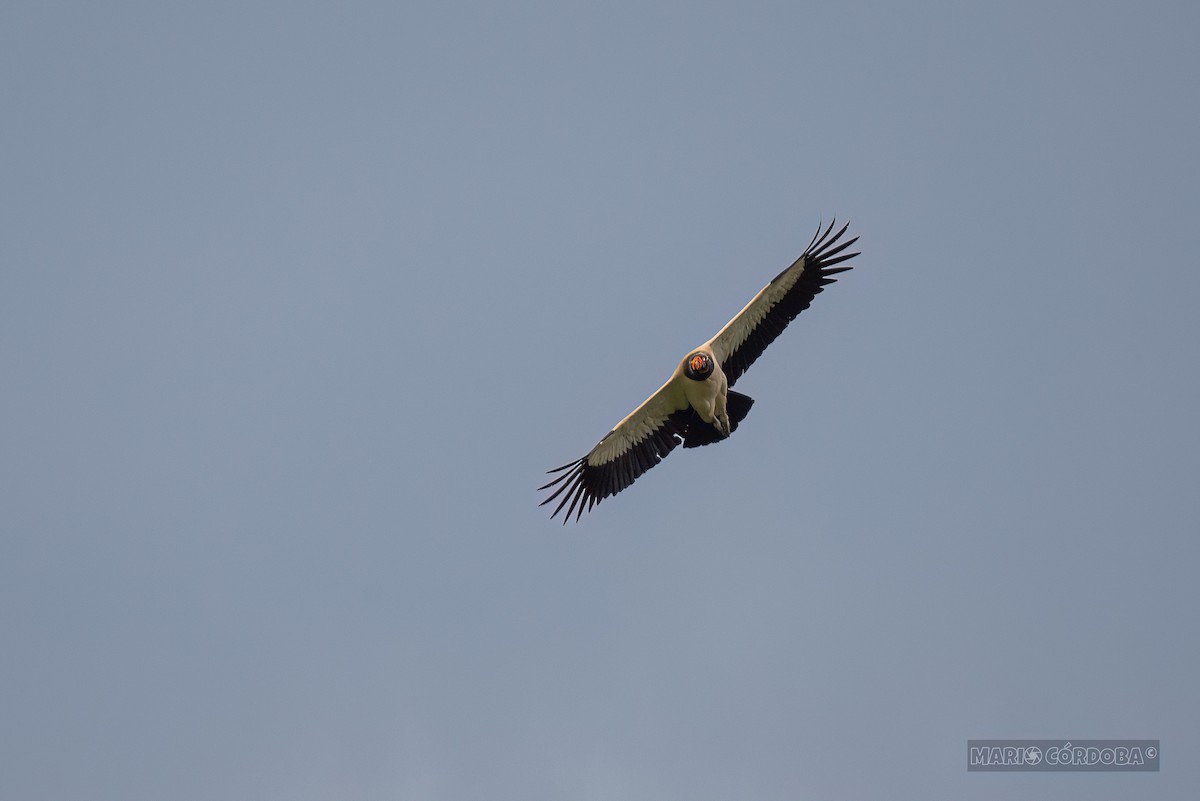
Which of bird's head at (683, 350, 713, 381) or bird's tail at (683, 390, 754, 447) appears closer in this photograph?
bird's head at (683, 350, 713, 381)

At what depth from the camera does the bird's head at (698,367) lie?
3644 centimetres

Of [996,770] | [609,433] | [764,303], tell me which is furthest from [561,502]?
[996,770]

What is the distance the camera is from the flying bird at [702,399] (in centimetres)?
3688

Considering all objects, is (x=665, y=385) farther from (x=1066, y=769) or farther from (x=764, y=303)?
(x=1066, y=769)

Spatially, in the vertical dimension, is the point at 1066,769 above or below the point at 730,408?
below

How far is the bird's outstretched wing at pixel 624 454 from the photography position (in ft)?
125

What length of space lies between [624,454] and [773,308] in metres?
3.87

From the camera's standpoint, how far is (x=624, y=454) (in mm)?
38406

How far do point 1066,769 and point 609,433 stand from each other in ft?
34.9

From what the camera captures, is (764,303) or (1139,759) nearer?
(764,303)

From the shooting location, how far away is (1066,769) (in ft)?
129

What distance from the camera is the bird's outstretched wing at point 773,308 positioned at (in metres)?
36.9

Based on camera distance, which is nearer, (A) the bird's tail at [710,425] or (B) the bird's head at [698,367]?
(B) the bird's head at [698,367]

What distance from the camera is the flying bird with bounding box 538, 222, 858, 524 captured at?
36.9m
